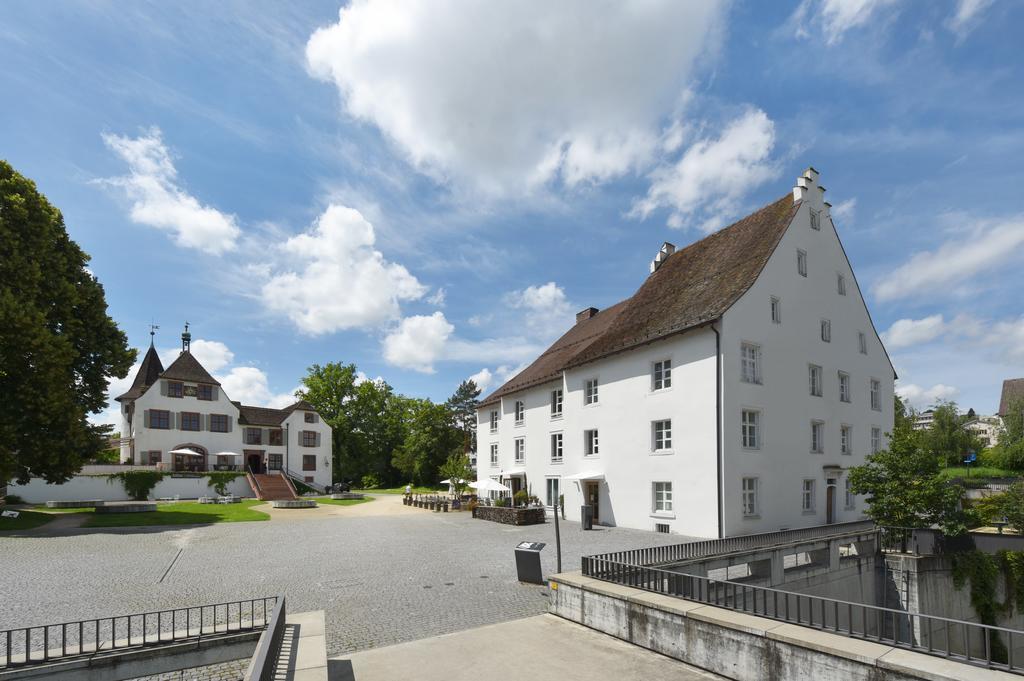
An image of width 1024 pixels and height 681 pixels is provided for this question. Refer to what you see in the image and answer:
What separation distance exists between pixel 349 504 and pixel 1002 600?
36391 mm

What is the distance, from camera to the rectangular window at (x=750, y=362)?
75.0ft

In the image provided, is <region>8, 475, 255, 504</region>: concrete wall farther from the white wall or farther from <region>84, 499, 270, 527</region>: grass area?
the white wall

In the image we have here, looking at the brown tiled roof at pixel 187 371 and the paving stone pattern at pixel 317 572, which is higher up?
the brown tiled roof at pixel 187 371

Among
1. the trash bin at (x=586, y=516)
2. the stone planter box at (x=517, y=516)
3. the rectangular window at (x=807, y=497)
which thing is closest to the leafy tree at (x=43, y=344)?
the stone planter box at (x=517, y=516)

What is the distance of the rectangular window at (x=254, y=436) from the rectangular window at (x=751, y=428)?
147 ft

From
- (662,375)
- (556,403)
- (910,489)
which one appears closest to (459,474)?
(556,403)

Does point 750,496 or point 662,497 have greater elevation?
point 750,496

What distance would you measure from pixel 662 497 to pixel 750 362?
6775mm

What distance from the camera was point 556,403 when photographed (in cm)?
3272

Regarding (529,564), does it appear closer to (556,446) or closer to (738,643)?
(738,643)

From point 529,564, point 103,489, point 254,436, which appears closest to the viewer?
point 529,564

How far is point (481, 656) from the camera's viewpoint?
8891 mm

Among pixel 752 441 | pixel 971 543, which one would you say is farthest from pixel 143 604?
pixel 971 543

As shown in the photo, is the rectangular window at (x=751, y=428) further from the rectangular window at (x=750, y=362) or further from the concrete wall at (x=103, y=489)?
the concrete wall at (x=103, y=489)
